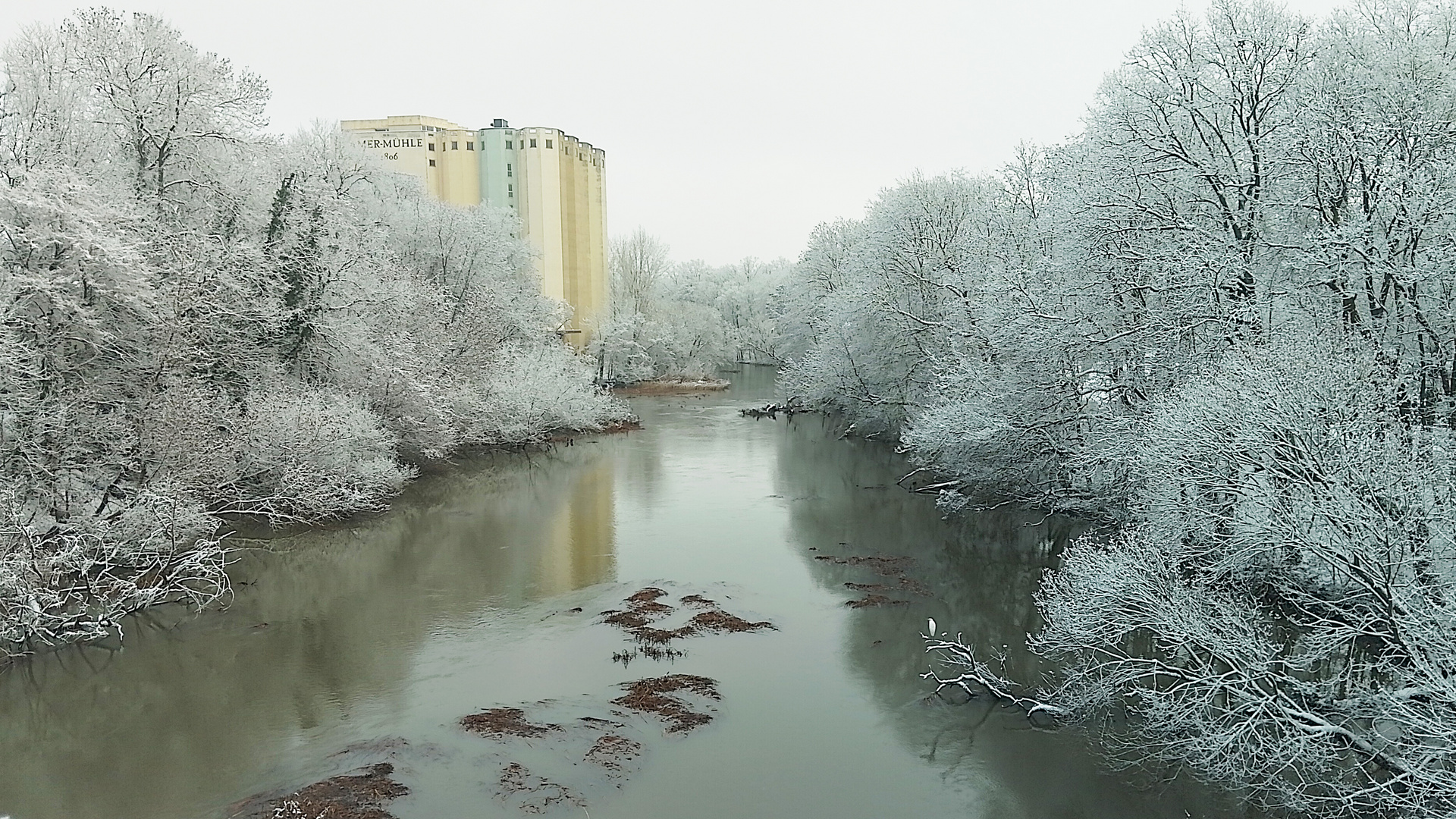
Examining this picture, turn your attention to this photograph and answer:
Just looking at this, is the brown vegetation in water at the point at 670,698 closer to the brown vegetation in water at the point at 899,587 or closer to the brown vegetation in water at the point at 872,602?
the brown vegetation in water at the point at 872,602

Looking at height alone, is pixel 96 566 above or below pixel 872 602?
above

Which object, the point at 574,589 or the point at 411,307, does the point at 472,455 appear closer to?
the point at 411,307

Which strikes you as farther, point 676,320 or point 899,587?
point 676,320

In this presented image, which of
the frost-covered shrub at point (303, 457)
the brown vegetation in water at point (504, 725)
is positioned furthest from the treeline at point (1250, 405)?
the frost-covered shrub at point (303, 457)

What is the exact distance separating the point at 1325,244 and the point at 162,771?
15.2 metres

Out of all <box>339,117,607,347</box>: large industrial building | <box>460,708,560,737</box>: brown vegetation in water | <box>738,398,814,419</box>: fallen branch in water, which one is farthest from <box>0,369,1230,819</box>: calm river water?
<box>339,117,607,347</box>: large industrial building

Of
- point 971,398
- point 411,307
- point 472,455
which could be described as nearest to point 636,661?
point 971,398

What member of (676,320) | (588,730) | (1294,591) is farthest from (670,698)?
(676,320)

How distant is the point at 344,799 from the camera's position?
9930 millimetres

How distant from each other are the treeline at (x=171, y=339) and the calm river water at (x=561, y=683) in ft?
4.97

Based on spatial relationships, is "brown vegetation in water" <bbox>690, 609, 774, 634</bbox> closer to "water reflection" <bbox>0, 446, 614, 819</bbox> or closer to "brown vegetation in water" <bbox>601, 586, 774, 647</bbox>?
"brown vegetation in water" <bbox>601, 586, 774, 647</bbox>

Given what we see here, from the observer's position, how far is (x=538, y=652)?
46.7 feet

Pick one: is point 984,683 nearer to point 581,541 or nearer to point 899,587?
point 899,587

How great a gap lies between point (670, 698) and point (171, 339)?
13.0m
